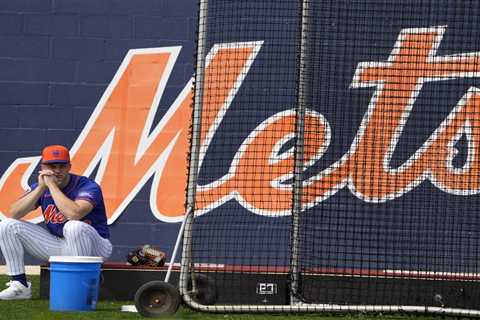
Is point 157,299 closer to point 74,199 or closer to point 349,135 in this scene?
point 74,199

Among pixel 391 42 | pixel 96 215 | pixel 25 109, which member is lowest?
pixel 96 215

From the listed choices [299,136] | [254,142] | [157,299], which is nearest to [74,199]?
[157,299]

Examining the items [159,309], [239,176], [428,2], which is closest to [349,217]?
[239,176]

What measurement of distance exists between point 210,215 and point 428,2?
A: 254 centimetres

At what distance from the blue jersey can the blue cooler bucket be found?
0.75 meters

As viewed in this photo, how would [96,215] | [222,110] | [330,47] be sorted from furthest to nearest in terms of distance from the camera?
1. [222,110]
2. [330,47]
3. [96,215]

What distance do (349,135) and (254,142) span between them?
2.75 feet

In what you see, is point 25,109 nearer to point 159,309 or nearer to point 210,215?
point 210,215

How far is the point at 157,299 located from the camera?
6.92m

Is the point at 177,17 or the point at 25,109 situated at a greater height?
the point at 177,17

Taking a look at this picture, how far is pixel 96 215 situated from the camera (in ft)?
26.5

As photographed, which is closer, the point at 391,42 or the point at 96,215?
the point at 96,215

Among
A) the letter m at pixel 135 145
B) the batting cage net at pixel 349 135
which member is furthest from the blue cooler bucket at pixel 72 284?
the letter m at pixel 135 145

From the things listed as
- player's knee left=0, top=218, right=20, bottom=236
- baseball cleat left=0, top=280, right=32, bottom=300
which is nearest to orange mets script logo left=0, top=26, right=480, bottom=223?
player's knee left=0, top=218, right=20, bottom=236
